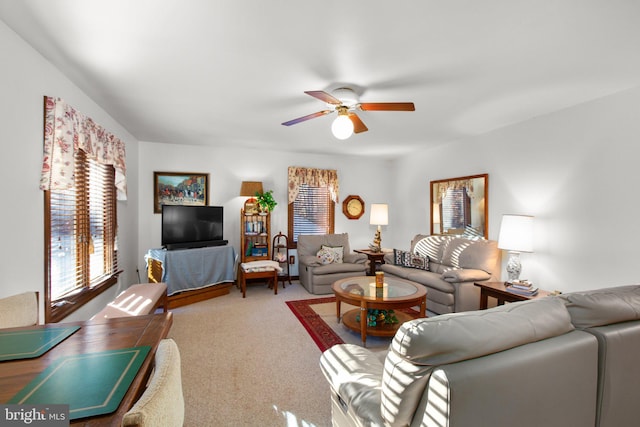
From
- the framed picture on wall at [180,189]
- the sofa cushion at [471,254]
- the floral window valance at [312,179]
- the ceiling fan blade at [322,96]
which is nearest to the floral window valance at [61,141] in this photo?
the ceiling fan blade at [322,96]

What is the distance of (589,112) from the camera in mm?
2939

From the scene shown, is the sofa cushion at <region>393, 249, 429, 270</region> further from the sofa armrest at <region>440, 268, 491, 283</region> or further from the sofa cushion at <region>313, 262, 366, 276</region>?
the sofa armrest at <region>440, 268, 491, 283</region>

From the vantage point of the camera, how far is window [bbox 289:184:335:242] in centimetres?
570

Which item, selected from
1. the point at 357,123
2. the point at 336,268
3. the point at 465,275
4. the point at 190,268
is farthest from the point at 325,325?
the point at 357,123

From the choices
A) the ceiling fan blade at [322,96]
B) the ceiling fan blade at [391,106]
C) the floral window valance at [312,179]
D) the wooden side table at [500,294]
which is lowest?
the wooden side table at [500,294]

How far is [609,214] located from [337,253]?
350 centimetres

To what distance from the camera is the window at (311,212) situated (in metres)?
5.70

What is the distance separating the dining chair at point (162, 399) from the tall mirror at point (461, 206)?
427 centimetres

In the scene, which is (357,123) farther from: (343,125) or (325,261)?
(325,261)

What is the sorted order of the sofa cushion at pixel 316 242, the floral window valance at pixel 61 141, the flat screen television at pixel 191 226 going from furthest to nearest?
the sofa cushion at pixel 316 242 < the flat screen television at pixel 191 226 < the floral window valance at pixel 61 141

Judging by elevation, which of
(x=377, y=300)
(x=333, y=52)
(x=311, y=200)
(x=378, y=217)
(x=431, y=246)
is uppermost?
(x=333, y=52)

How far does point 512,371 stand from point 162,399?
1.12 metres

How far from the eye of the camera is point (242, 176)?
17.4ft

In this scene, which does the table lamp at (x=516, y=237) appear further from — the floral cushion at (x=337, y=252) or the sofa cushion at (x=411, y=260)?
the floral cushion at (x=337, y=252)
